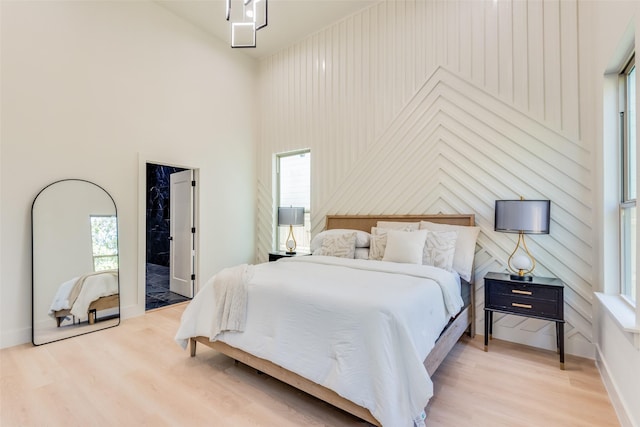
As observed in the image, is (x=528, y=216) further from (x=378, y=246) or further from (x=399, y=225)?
(x=378, y=246)

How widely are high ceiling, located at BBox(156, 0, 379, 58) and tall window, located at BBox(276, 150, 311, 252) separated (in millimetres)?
1820

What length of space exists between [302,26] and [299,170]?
→ 2142mm

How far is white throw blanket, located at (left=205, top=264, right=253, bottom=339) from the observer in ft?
7.22

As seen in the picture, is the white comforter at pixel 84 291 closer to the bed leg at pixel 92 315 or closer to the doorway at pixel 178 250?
the bed leg at pixel 92 315

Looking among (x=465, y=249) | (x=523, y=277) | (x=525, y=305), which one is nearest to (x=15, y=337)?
(x=465, y=249)

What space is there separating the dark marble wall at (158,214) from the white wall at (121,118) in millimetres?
2335

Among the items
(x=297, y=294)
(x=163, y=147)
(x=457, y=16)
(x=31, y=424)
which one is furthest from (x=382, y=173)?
(x=31, y=424)

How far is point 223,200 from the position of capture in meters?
4.82

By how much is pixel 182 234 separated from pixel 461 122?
14.0 ft

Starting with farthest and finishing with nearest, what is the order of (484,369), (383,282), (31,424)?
(484,369) < (383,282) < (31,424)

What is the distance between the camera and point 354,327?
167 centimetres

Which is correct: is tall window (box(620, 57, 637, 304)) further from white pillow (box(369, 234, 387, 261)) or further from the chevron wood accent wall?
white pillow (box(369, 234, 387, 261))

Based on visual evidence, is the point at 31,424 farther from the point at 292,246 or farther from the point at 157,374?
the point at 292,246

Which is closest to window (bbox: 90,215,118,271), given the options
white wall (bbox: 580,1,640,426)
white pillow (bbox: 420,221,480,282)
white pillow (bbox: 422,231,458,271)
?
white pillow (bbox: 422,231,458,271)
